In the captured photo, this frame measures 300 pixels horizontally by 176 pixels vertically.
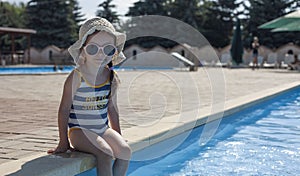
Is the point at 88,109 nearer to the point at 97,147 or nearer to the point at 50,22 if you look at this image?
the point at 97,147

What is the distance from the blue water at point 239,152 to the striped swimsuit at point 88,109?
31cm

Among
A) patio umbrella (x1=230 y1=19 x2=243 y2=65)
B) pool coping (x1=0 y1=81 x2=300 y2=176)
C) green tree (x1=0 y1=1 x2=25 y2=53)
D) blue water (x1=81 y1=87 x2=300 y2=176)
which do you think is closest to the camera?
pool coping (x1=0 y1=81 x2=300 y2=176)

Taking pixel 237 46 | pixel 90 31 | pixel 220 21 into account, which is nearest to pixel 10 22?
pixel 220 21

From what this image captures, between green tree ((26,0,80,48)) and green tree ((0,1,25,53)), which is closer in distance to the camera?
green tree ((26,0,80,48))

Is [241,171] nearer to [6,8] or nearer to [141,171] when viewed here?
[141,171]

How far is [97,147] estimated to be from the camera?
258 centimetres

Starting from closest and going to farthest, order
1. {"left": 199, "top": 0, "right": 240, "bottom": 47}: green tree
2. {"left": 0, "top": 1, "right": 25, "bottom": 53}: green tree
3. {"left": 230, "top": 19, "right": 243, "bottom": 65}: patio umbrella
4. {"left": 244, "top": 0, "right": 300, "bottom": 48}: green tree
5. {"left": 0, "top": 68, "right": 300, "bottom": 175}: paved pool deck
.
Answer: {"left": 0, "top": 68, "right": 300, "bottom": 175}: paved pool deck → {"left": 230, "top": 19, "right": 243, "bottom": 65}: patio umbrella → {"left": 244, "top": 0, "right": 300, "bottom": 48}: green tree → {"left": 199, "top": 0, "right": 240, "bottom": 47}: green tree → {"left": 0, "top": 1, "right": 25, "bottom": 53}: green tree

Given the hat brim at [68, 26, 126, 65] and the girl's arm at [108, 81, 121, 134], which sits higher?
the hat brim at [68, 26, 126, 65]

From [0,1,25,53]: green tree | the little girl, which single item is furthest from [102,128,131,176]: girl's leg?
[0,1,25,53]: green tree

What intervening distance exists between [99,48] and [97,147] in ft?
2.02

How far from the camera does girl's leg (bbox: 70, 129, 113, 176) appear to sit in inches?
101

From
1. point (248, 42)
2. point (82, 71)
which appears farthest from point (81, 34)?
point (248, 42)

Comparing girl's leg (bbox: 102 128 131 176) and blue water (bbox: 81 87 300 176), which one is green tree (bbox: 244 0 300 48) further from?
girl's leg (bbox: 102 128 131 176)

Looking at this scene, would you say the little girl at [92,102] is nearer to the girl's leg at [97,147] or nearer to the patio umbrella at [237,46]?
the girl's leg at [97,147]
